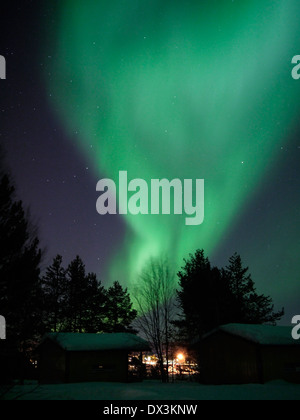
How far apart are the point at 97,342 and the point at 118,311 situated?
23.0 meters

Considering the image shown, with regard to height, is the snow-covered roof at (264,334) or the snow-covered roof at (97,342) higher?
the snow-covered roof at (264,334)

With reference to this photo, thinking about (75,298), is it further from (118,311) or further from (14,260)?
(14,260)

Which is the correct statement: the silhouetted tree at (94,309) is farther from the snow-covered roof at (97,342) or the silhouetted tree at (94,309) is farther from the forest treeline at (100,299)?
the snow-covered roof at (97,342)

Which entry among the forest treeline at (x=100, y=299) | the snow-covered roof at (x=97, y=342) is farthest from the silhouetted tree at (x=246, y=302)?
the snow-covered roof at (x=97, y=342)

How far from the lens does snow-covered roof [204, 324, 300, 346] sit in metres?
18.5

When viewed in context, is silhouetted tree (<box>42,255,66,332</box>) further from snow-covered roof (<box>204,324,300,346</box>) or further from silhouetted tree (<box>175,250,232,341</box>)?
snow-covered roof (<box>204,324,300,346</box>)

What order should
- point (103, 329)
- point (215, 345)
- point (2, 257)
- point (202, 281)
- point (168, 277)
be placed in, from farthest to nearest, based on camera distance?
point (103, 329), point (202, 281), point (168, 277), point (215, 345), point (2, 257)

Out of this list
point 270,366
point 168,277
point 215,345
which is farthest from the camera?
point 168,277

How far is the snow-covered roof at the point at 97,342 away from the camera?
22.7 m

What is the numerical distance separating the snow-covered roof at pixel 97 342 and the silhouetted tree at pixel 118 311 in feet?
65.9

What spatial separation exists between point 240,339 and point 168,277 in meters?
11.8

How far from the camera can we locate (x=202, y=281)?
3359 cm
